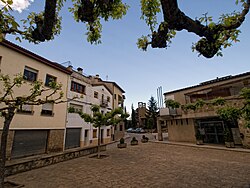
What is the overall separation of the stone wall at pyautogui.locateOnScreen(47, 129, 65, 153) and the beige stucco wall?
506 millimetres

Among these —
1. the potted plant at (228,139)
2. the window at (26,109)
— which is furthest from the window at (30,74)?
the potted plant at (228,139)

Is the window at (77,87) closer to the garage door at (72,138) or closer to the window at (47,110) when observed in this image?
the window at (47,110)

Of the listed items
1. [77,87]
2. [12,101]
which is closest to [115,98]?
[77,87]

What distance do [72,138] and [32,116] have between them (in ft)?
18.8

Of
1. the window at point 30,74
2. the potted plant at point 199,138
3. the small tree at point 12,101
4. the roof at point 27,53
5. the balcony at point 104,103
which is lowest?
the potted plant at point 199,138

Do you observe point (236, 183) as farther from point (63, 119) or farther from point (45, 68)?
point (45, 68)

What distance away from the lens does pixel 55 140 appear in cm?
1444

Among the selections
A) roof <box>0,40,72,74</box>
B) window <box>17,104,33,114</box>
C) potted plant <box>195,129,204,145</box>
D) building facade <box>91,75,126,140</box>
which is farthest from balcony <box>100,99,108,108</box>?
potted plant <box>195,129,204,145</box>

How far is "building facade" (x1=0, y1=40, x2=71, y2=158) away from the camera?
36.6 ft

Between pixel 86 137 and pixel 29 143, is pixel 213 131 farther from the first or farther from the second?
pixel 29 143

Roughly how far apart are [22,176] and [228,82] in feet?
62.8

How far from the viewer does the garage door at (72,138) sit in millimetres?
16297

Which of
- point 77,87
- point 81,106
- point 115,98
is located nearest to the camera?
point 77,87

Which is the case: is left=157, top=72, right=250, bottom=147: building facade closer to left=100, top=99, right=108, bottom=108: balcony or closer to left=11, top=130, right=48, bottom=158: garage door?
left=100, top=99, right=108, bottom=108: balcony
